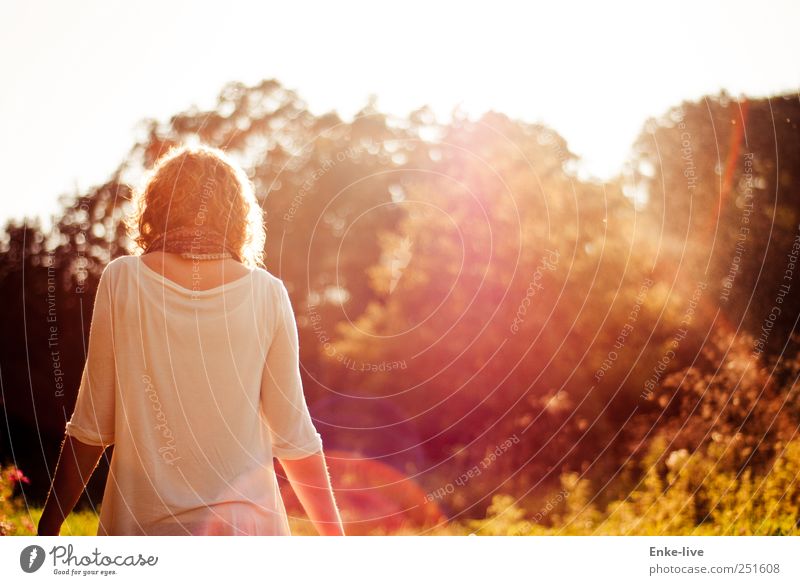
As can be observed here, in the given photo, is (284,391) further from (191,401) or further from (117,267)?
(117,267)

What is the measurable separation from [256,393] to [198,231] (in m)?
0.46

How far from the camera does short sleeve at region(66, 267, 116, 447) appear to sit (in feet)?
6.38

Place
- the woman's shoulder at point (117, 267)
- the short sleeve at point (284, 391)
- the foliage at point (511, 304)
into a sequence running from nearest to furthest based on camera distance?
the woman's shoulder at point (117, 267) < the short sleeve at point (284, 391) < the foliage at point (511, 304)

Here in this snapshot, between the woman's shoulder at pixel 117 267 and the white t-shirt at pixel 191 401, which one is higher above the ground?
the woman's shoulder at pixel 117 267

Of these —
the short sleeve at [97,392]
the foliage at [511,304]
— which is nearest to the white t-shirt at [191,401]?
the short sleeve at [97,392]

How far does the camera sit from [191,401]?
2006 mm

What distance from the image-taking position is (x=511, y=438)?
449 centimetres

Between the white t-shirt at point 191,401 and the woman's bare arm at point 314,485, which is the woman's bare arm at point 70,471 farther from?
the woman's bare arm at point 314,485

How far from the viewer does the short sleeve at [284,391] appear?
2020 mm

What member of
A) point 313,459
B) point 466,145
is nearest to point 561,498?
point 466,145

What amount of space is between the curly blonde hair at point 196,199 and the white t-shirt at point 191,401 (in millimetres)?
180

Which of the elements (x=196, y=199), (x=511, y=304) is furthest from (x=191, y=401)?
(x=511, y=304)
